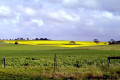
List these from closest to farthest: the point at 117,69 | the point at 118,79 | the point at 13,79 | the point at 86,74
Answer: the point at 118,79 → the point at 13,79 → the point at 86,74 → the point at 117,69

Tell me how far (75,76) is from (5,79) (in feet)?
13.3

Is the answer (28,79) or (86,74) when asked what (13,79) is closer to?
(28,79)

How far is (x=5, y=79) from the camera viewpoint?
11336 mm

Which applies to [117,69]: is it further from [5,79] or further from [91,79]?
[5,79]

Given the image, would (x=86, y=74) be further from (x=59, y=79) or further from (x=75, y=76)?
(x=59, y=79)

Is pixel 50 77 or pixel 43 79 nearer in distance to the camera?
pixel 43 79

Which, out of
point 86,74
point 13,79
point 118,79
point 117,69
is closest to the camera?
point 118,79

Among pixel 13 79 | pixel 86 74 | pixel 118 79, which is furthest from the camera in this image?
pixel 86 74

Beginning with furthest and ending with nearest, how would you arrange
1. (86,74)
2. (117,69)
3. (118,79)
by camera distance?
(117,69) < (86,74) < (118,79)

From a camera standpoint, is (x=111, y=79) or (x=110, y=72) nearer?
(x=111, y=79)

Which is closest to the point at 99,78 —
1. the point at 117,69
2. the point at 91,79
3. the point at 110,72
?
the point at 91,79

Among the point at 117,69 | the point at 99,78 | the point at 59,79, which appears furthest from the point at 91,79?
the point at 117,69

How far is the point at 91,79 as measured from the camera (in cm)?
1077

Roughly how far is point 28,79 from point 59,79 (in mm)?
1723
